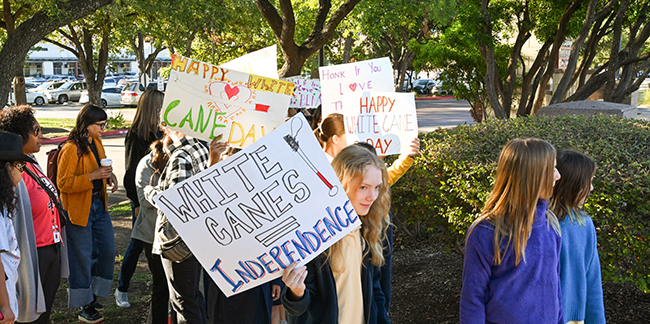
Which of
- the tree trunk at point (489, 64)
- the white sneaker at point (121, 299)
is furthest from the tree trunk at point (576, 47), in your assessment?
the white sneaker at point (121, 299)

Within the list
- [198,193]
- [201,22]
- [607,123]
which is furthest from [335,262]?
[201,22]

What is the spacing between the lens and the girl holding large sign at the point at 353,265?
8.55 feet

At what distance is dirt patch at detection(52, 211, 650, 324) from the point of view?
4840mm

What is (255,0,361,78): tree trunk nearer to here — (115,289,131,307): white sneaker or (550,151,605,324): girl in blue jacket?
(115,289,131,307): white sneaker

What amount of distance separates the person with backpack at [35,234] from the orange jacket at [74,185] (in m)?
0.80

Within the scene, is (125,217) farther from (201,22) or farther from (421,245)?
(201,22)

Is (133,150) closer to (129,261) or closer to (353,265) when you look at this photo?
(129,261)

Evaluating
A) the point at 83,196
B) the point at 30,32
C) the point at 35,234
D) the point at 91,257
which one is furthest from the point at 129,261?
the point at 30,32

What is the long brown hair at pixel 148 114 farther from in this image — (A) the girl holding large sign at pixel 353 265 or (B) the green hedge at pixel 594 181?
(A) the girl holding large sign at pixel 353 265

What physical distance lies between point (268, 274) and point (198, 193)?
1.53 feet

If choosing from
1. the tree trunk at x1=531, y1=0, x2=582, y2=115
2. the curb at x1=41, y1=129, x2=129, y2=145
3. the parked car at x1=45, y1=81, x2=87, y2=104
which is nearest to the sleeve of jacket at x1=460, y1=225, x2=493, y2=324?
the tree trunk at x1=531, y1=0, x2=582, y2=115

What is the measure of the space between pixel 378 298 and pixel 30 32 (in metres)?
7.75

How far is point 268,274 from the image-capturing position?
2.47 metres

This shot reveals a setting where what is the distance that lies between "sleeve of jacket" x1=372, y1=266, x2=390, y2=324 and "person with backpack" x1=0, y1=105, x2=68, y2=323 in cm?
199
